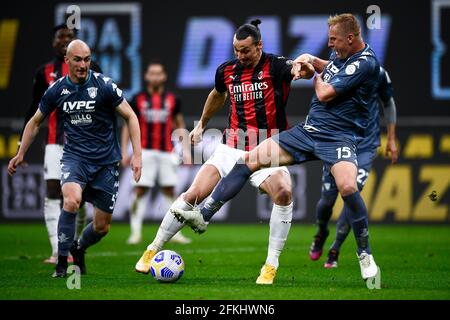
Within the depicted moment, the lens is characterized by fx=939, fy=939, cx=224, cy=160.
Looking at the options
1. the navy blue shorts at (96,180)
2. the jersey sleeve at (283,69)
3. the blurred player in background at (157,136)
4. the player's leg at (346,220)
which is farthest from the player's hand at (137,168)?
the blurred player in background at (157,136)

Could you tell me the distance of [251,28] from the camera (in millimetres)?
9164

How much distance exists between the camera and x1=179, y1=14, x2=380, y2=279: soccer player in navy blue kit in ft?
28.5

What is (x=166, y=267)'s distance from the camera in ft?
29.2

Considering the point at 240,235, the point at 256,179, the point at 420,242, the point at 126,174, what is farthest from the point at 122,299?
the point at 126,174

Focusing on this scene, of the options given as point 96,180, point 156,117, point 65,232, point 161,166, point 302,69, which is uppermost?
point 302,69

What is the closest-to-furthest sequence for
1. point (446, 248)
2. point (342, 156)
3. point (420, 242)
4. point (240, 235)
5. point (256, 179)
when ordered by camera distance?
point (342, 156), point (256, 179), point (446, 248), point (420, 242), point (240, 235)

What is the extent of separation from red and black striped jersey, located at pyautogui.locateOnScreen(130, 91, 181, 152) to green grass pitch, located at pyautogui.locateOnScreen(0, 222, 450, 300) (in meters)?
1.64

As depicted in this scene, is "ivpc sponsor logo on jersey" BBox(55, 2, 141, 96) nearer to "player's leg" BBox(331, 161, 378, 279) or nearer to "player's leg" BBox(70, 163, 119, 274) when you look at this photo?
"player's leg" BBox(70, 163, 119, 274)

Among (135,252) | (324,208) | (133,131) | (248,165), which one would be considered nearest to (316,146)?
(248,165)

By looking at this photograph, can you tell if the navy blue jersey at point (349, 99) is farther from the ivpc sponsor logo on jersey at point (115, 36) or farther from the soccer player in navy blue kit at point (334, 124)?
the ivpc sponsor logo on jersey at point (115, 36)

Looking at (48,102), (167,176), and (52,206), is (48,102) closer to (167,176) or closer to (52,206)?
(52,206)

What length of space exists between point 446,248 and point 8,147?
347 inches

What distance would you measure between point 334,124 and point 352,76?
50 centimetres

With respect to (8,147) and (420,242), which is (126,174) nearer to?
(8,147)
